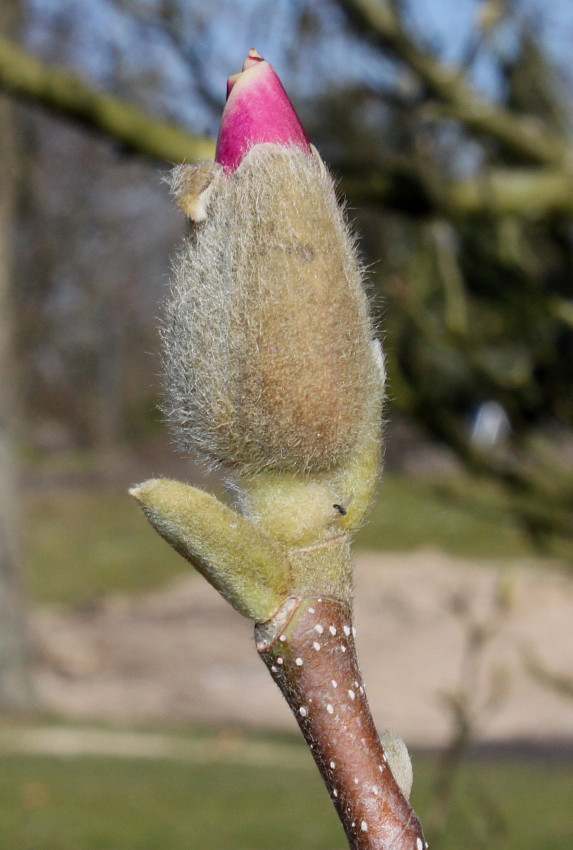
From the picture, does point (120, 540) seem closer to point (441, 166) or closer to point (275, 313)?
point (441, 166)

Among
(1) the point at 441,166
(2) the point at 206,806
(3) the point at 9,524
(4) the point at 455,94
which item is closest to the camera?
(4) the point at 455,94

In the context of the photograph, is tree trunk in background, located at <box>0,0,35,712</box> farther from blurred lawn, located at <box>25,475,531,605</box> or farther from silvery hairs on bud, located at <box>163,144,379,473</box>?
silvery hairs on bud, located at <box>163,144,379,473</box>

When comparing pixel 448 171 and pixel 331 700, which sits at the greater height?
pixel 448 171

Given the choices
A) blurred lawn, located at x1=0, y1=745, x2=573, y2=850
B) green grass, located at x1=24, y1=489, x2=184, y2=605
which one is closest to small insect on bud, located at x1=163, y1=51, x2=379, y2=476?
blurred lawn, located at x1=0, y1=745, x2=573, y2=850

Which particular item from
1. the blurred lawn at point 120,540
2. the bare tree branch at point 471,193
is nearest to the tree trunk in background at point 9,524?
the blurred lawn at point 120,540

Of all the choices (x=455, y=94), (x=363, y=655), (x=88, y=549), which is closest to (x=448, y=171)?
(x=455, y=94)

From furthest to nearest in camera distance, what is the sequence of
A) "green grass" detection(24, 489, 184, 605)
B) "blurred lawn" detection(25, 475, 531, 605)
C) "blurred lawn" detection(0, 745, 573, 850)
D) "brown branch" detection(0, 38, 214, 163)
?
"blurred lawn" detection(25, 475, 531, 605) < "green grass" detection(24, 489, 184, 605) < "blurred lawn" detection(0, 745, 573, 850) < "brown branch" detection(0, 38, 214, 163)

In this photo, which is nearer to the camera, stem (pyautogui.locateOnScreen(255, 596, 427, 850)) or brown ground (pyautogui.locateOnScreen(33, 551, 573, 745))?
stem (pyautogui.locateOnScreen(255, 596, 427, 850))

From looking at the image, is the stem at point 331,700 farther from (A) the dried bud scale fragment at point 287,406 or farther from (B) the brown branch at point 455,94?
(B) the brown branch at point 455,94
